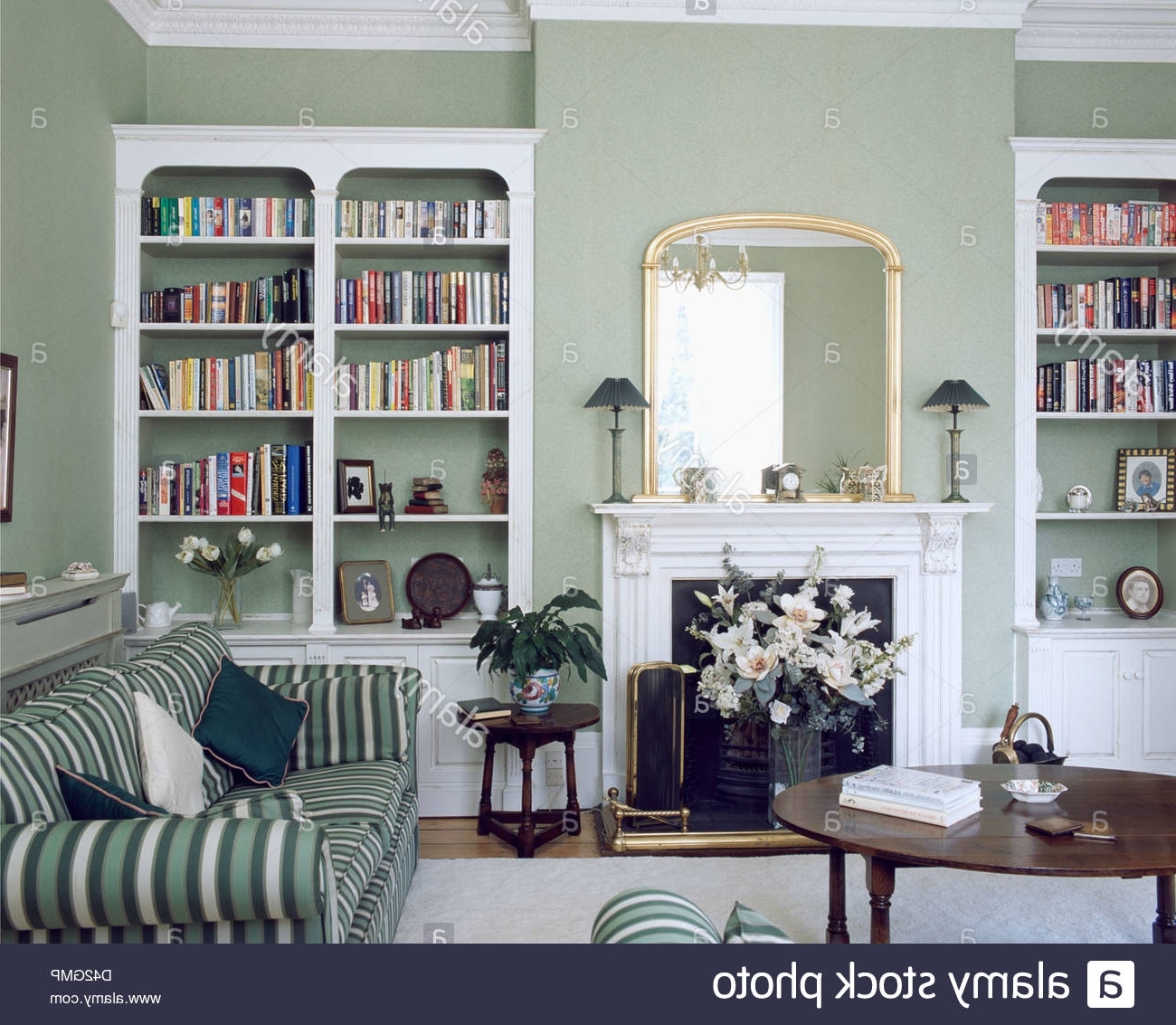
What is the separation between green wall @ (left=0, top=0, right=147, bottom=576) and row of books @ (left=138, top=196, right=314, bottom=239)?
0.19m

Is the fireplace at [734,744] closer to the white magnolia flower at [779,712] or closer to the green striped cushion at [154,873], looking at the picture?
the white magnolia flower at [779,712]

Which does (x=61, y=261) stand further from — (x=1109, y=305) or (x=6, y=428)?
(x=1109, y=305)

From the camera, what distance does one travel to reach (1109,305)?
14.7 feet

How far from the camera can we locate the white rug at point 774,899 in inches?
119

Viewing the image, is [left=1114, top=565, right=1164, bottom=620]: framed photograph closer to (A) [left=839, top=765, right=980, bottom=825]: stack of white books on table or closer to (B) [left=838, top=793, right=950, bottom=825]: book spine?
(A) [left=839, top=765, right=980, bottom=825]: stack of white books on table

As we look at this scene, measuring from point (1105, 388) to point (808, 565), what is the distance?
5.16 feet

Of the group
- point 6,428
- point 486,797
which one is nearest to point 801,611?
point 486,797

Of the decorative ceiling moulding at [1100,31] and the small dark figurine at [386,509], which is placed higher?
the decorative ceiling moulding at [1100,31]

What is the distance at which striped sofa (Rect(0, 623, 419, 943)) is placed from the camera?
6.00 ft

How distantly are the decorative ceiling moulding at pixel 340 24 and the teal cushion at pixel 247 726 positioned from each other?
2854 millimetres

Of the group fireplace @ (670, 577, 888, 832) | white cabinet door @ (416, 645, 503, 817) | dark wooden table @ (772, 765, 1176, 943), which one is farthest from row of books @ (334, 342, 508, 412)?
dark wooden table @ (772, 765, 1176, 943)

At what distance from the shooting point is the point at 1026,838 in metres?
2.46

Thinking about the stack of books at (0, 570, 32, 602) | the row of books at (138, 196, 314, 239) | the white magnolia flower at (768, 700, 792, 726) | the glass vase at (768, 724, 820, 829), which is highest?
the row of books at (138, 196, 314, 239)

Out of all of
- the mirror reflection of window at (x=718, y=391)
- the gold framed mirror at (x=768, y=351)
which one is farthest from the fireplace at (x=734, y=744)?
the mirror reflection of window at (x=718, y=391)
